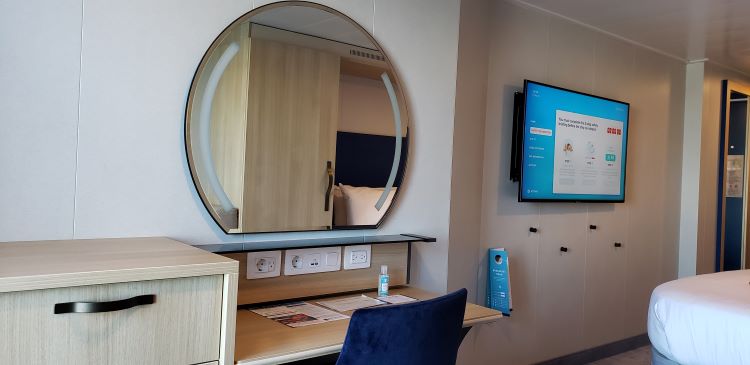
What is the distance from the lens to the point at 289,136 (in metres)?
2.18

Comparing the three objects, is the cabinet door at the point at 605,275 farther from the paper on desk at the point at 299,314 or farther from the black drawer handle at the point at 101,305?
the black drawer handle at the point at 101,305

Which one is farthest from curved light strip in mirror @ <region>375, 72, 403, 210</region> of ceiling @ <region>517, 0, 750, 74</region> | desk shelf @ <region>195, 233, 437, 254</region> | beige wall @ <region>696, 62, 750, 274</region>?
beige wall @ <region>696, 62, 750, 274</region>

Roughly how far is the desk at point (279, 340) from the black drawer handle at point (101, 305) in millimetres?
303

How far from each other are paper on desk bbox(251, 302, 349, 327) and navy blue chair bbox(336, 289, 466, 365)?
0.39m

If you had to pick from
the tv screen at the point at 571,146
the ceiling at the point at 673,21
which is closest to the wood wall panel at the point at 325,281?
the tv screen at the point at 571,146

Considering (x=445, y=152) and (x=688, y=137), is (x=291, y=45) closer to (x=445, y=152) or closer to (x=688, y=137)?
(x=445, y=152)

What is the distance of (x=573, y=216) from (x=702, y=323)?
1.35 meters

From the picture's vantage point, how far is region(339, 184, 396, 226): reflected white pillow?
235cm

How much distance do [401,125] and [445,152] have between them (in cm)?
30

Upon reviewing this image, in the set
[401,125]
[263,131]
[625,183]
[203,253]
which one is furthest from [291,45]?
[625,183]

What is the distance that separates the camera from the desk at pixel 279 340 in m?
1.55

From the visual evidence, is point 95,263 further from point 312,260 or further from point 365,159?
point 365,159

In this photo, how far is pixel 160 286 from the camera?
4.58 feet

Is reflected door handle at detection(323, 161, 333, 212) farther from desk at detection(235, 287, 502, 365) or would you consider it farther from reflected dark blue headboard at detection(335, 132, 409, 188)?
desk at detection(235, 287, 502, 365)
